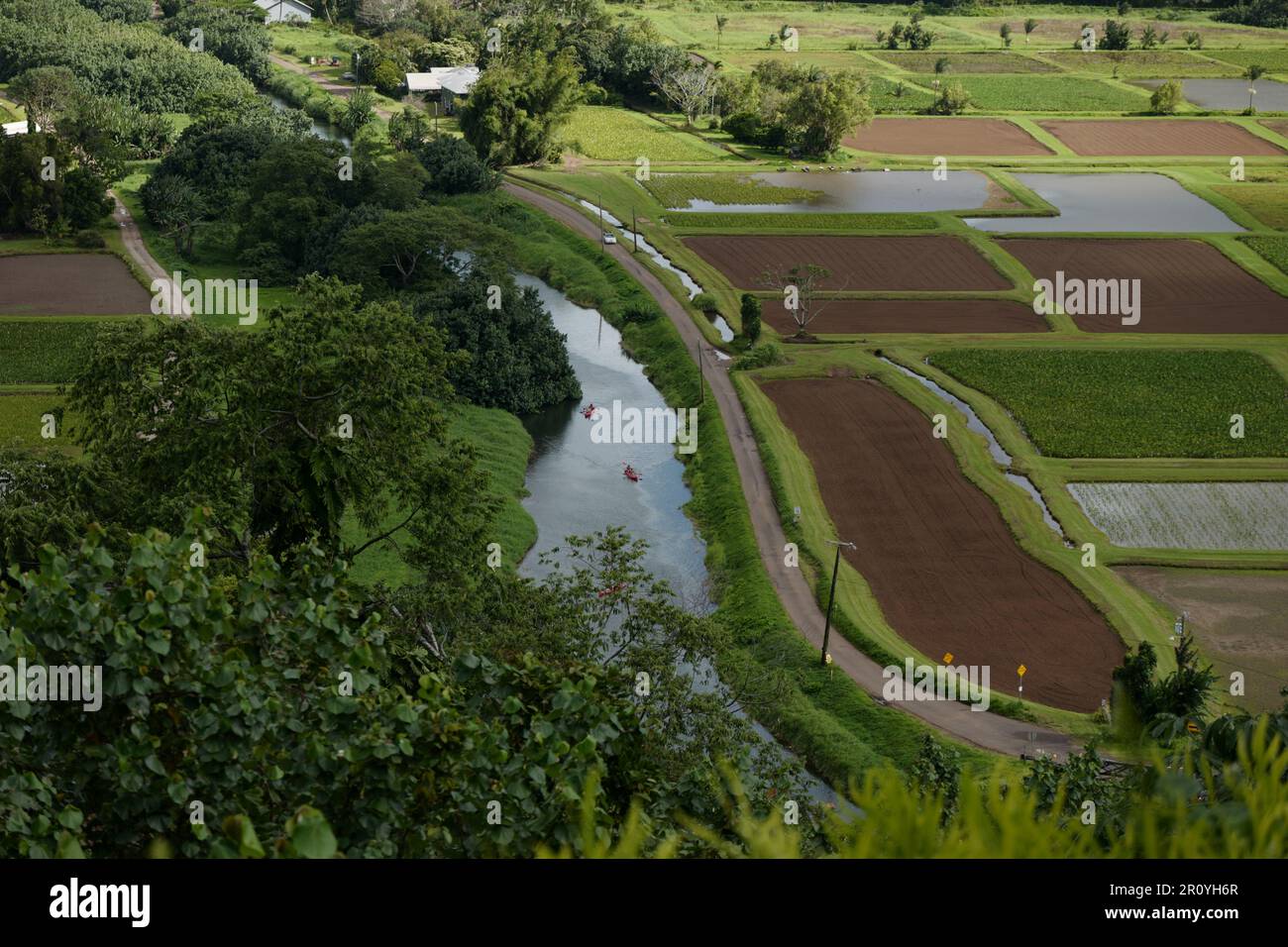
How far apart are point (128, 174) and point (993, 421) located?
6393cm

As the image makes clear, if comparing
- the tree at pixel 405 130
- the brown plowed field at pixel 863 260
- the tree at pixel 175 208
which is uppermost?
the tree at pixel 405 130

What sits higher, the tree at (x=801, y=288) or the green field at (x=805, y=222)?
the green field at (x=805, y=222)

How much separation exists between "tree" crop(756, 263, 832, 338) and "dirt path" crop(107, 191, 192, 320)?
28962mm

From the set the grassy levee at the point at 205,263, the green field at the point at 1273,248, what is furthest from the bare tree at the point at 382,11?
the green field at the point at 1273,248

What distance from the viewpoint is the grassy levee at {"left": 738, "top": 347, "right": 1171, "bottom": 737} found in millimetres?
43000

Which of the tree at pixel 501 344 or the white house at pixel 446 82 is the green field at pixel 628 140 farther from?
the tree at pixel 501 344

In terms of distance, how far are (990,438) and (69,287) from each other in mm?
46859

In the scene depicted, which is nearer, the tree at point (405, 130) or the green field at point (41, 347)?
the green field at point (41, 347)

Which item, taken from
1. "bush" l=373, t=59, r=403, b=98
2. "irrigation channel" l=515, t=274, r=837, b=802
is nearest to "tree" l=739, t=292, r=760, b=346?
"irrigation channel" l=515, t=274, r=837, b=802

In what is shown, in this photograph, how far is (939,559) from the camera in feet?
161

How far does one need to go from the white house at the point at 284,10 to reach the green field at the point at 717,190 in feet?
232

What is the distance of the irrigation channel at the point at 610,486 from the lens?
49.4 m
